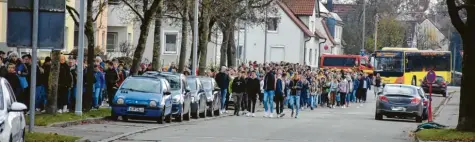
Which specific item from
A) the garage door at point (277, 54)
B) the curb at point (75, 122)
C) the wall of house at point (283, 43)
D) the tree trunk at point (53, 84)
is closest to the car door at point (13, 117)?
the curb at point (75, 122)

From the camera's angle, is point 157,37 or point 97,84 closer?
point 97,84

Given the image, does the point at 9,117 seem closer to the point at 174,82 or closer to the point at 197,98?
the point at 174,82

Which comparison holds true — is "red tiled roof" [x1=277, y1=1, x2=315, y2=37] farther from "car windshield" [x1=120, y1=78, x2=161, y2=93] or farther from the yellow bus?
"car windshield" [x1=120, y1=78, x2=161, y2=93]

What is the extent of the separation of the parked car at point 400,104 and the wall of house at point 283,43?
5018 centimetres

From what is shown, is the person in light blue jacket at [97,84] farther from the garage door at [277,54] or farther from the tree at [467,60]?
the garage door at [277,54]

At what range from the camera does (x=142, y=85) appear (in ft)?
94.9

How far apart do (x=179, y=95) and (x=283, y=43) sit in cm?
5975

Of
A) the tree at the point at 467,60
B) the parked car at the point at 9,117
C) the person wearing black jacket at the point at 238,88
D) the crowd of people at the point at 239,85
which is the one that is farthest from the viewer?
the person wearing black jacket at the point at 238,88

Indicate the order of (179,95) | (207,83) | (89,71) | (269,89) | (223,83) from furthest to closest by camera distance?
(223,83)
(269,89)
(207,83)
(179,95)
(89,71)

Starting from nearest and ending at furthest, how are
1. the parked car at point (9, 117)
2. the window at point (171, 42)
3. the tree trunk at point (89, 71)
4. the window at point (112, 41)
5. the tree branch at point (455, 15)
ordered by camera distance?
the parked car at point (9, 117), the tree branch at point (455, 15), the tree trunk at point (89, 71), the window at point (112, 41), the window at point (171, 42)

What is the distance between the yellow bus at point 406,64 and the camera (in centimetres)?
7056

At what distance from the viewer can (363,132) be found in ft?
92.1

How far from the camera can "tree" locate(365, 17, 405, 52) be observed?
107 metres

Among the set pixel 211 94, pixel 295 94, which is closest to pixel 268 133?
pixel 211 94
